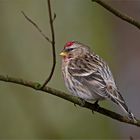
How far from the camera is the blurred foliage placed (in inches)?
276

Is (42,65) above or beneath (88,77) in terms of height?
beneath

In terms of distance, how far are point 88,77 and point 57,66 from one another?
2.47 metres

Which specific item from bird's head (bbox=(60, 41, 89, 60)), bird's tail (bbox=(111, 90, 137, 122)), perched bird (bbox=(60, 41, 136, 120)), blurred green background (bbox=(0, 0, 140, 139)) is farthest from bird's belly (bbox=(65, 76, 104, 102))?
blurred green background (bbox=(0, 0, 140, 139))

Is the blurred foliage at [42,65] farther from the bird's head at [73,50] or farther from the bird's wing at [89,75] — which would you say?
the bird's wing at [89,75]

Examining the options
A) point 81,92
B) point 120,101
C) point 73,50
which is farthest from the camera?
point 73,50

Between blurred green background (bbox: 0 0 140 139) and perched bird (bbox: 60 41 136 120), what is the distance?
105 centimetres

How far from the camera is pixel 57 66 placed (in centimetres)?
794

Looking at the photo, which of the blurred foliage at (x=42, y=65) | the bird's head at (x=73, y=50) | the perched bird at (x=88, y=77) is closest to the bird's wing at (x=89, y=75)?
the perched bird at (x=88, y=77)

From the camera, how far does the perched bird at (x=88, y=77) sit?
5.18 meters

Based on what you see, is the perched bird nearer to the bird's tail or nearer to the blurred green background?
the bird's tail

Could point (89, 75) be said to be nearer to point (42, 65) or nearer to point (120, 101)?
point (120, 101)

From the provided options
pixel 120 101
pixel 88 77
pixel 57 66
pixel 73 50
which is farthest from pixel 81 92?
pixel 57 66

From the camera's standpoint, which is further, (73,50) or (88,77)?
(73,50)

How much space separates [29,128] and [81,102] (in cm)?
220
